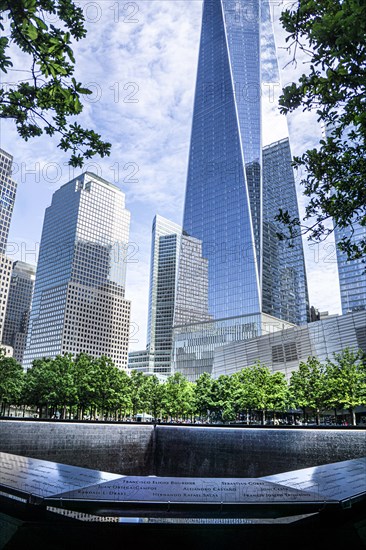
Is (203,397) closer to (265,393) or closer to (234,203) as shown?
(265,393)

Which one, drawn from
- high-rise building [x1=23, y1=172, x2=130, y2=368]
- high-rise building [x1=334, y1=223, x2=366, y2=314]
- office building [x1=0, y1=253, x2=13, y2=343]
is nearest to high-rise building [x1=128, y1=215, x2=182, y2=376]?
high-rise building [x1=23, y1=172, x2=130, y2=368]

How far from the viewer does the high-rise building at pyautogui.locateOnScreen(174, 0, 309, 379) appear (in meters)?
128

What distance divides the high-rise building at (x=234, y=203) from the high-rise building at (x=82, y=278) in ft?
129

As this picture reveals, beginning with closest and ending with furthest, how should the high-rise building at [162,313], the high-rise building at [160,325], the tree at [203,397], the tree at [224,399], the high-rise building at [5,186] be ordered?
1. the tree at [224,399]
2. the tree at [203,397]
3. the high-rise building at [5,186]
4. the high-rise building at [160,325]
5. the high-rise building at [162,313]

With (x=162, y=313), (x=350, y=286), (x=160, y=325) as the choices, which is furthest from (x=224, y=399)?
(x=162, y=313)

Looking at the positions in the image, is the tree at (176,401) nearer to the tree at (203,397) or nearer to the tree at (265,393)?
the tree at (203,397)

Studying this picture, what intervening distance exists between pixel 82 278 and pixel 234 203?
3163 inches

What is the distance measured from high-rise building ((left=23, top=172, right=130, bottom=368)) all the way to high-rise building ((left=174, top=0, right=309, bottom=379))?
129 ft

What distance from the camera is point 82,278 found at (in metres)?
180

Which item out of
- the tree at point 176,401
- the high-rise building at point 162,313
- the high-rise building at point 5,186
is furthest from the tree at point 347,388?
the high-rise building at point 162,313

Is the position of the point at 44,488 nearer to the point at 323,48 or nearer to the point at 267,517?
the point at 267,517

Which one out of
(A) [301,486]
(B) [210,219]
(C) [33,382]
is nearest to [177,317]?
(B) [210,219]

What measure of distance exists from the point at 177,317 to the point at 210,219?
43.3 metres

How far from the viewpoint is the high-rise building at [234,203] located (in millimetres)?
128500
